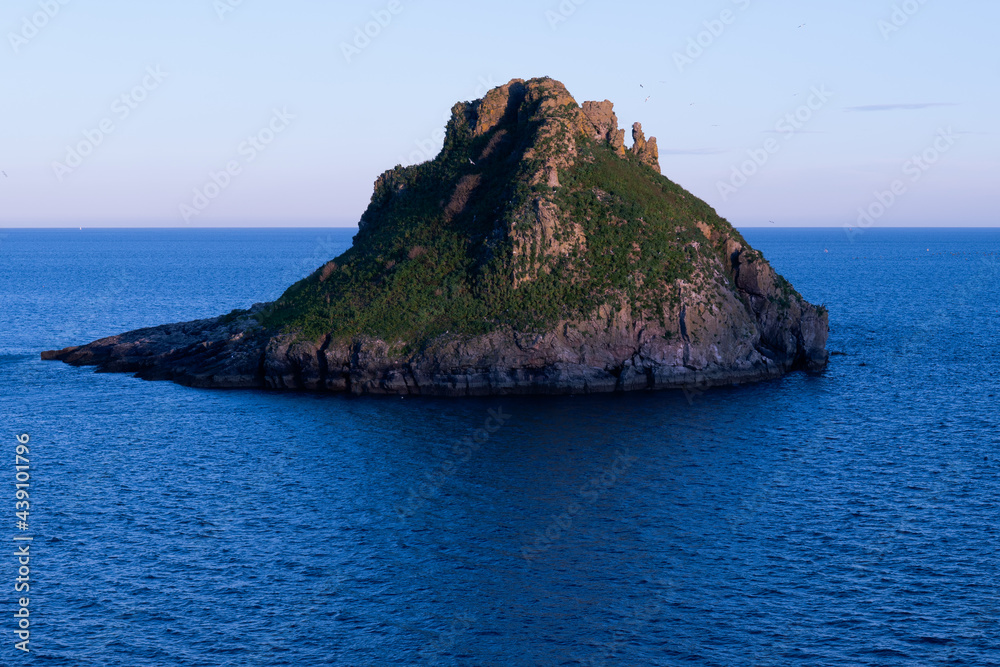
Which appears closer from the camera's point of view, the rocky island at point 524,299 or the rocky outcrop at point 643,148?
the rocky island at point 524,299

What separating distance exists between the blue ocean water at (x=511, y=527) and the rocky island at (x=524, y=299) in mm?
4524

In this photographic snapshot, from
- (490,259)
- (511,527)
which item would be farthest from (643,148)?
(511,527)

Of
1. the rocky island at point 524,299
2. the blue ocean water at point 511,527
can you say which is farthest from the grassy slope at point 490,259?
the blue ocean water at point 511,527

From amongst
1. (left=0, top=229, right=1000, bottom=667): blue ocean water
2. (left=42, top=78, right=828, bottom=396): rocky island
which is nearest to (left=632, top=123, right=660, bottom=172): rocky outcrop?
(left=42, top=78, right=828, bottom=396): rocky island

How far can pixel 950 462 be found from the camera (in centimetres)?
6875

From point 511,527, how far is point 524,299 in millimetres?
43302

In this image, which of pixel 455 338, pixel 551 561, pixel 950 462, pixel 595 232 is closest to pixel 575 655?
pixel 551 561

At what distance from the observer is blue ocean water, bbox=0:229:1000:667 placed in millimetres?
43125

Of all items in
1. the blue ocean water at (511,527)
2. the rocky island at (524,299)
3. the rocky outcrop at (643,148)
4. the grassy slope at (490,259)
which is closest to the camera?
the blue ocean water at (511,527)

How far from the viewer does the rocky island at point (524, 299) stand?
9362cm

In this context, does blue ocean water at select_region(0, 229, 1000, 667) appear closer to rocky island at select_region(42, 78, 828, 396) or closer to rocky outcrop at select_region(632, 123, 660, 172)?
rocky island at select_region(42, 78, 828, 396)

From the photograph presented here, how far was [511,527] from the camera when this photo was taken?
56750mm

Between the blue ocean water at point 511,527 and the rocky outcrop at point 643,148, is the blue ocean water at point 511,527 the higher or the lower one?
the lower one

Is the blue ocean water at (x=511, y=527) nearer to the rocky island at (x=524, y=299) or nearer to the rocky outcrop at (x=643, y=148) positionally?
the rocky island at (x=524, y=299)
